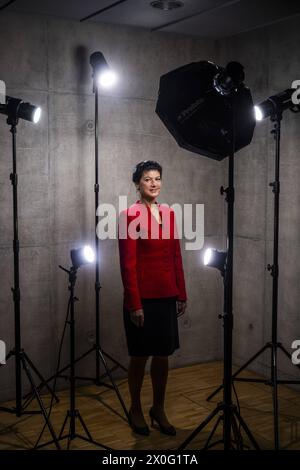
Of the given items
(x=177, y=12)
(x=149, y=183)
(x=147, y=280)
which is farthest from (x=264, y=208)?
(x=177, y=12)

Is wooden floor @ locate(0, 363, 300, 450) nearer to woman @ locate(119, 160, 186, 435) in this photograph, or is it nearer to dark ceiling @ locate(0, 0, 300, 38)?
woman @ locate(119, 160, 186, 435)

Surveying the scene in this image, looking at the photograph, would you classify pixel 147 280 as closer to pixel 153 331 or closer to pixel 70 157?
pixel 153 331

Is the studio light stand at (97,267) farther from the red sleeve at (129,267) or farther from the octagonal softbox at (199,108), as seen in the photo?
the octagonal softbox at (199,108)

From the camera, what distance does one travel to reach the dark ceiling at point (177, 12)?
3.87m

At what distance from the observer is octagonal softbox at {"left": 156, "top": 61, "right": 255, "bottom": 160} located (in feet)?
9.49

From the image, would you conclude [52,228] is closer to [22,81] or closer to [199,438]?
[22,81]

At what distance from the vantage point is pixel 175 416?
158 inches

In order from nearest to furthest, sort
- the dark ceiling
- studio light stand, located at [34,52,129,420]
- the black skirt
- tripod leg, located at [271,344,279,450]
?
tripod leg, located at [271,344,279,450]
the black skirt
the dark ceiling
studio light stand, located at [34,52,129,420]

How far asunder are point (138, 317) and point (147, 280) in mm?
233

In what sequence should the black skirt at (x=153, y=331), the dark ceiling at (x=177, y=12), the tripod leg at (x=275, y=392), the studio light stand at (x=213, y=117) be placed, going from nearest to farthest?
1. the studio light stand at (x=213, y=117)
2. the tripod leg at (x=275, y=392)
3. the black skirt at (x=153, y=331)
4. the dark ceiling at (x=177, y=12)

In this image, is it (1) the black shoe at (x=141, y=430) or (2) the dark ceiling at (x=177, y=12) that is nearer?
(1) the black shoe at (x=141, y=430)

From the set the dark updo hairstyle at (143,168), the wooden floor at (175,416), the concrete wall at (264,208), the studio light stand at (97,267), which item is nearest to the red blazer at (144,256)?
the dark updo hairstyle at (143,168)

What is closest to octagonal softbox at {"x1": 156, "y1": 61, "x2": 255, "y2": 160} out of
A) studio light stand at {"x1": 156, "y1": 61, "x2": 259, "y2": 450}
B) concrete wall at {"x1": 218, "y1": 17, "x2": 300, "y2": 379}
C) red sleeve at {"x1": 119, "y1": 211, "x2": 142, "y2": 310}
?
studio light stand at {"x1": 156, "y1": 61, "x2": 259, "y2": 450}

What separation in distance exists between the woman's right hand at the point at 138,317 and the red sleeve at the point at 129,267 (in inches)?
1.0
